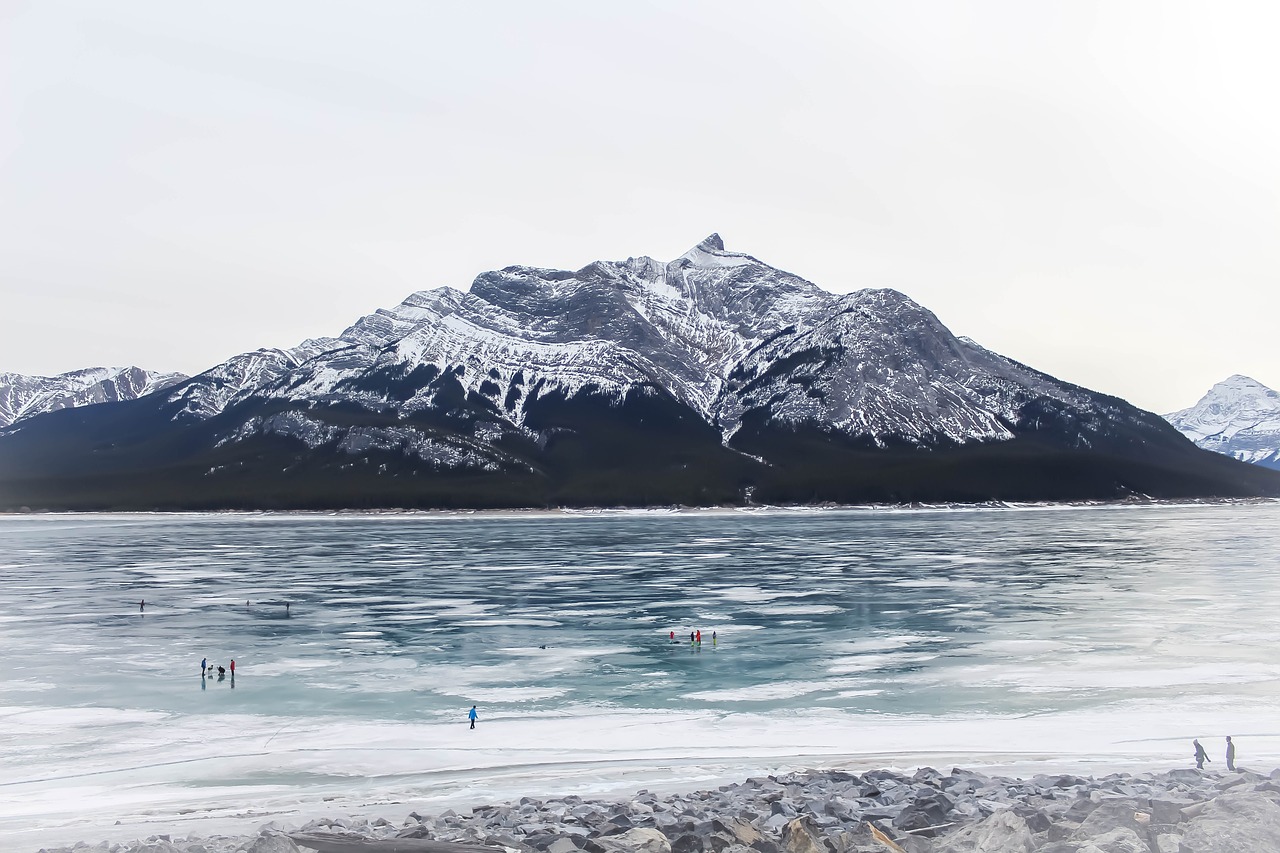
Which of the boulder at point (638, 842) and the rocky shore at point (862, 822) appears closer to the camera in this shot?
Answer: the rocky shore at point (862, 822)

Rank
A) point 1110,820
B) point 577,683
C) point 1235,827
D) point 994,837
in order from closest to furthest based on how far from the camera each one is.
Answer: point 1235,827 → point 994,837 → point 1110,820 → point 577,683

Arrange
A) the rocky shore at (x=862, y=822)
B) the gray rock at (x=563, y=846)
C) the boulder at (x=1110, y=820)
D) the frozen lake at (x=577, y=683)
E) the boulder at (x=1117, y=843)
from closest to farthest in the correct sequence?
the boulder at (x=1117, y=843)
the rocky shore at (x=862, y=822)
the boulder at (x=1110, y=820)
the gray rock at (x=563, y=846)
the frozen lake at (x=577, y=683)

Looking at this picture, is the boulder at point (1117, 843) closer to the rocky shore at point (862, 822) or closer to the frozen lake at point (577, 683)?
the rocky shore at point (862, 822)

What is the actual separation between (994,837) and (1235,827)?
420cm

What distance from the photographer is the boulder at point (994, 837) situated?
17922 mm

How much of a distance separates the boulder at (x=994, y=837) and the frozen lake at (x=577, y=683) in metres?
8.08

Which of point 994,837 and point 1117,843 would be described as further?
point 994,837

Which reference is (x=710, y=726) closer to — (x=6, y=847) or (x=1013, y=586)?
(x=6, y=847)

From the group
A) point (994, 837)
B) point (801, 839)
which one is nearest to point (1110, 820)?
point (994, 837)

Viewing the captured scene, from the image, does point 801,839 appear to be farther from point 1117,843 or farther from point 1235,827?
point 1235,827

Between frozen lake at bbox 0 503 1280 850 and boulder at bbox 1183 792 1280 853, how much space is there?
769 cm

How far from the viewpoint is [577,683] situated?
3931cm

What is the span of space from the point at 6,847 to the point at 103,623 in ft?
129

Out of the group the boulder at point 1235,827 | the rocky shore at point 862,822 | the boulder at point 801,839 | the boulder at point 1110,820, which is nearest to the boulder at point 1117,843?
the rocky shore at point 862,822
